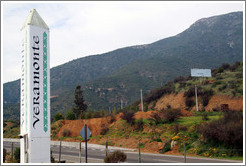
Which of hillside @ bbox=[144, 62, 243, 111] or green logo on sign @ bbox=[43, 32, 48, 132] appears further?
hillside @ bbox=[144, 62, 243, 111]

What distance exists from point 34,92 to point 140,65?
3837 inches

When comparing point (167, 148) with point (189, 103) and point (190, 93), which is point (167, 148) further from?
point (190, 93)

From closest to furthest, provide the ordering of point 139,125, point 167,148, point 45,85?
point 45,85 → point 167,148 → point 139,125

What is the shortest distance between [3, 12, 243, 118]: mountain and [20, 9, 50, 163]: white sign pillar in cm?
6542

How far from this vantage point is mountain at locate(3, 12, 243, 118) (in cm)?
9238

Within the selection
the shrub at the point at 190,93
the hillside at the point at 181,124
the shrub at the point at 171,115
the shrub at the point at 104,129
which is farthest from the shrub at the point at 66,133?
the shrub at the point at 190,93

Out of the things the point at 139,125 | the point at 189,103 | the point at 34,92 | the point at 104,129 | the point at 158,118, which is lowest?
the point at 104,129

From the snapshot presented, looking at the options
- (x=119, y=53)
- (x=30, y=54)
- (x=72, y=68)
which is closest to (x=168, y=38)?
(x=119, y=53)

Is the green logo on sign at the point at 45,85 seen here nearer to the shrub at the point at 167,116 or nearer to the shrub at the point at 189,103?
the shrub at the point at 167,116

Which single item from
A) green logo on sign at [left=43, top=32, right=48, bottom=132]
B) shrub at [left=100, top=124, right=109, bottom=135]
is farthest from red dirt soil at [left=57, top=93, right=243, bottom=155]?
green logo on sign at [left=43, top=32, right=48, bottom=132]

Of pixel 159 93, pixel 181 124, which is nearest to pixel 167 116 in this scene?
pixel 181 124

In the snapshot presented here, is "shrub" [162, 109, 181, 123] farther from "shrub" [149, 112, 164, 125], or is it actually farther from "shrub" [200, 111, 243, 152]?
"shrub" [200, 111, 243, 152]

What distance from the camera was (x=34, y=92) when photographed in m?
17.5

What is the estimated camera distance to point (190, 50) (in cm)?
12344
